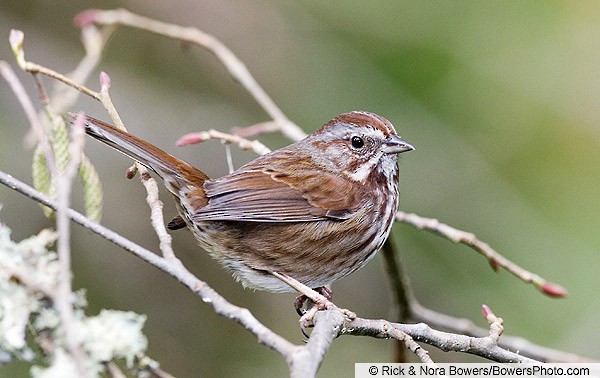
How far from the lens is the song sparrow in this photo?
364cm

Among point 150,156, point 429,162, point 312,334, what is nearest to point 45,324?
point 312,334

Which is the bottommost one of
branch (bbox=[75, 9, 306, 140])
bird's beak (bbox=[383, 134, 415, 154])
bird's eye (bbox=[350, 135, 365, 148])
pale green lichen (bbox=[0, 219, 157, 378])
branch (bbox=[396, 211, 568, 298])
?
pale green lichen (bbox=[0, 219, 157, 378])

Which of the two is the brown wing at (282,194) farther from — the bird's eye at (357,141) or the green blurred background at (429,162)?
the green blurred background at (429,162)

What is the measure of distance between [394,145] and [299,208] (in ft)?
1.71

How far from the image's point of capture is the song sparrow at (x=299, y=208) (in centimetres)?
364

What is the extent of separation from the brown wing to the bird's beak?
230 millimetres

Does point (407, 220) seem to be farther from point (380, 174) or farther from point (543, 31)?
point (543, 31)

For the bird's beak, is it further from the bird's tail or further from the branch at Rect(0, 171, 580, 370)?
the branch at Rect(0, 171, 580, 370)

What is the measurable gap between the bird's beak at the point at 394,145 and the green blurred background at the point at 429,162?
4.96 feet

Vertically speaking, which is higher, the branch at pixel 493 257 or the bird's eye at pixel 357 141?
the bird's eye at pixel 357 141

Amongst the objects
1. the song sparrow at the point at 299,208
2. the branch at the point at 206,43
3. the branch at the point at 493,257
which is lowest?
the branch at the point at 493,257

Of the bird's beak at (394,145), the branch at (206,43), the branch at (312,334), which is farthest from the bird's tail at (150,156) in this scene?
the bird's beak at (394,145)

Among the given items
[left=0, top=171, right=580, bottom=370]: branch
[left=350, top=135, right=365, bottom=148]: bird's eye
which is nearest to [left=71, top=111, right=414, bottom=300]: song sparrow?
[left=350, top=135, right=365, bottom=148]: bird's eye

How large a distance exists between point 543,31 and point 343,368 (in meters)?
2.52
